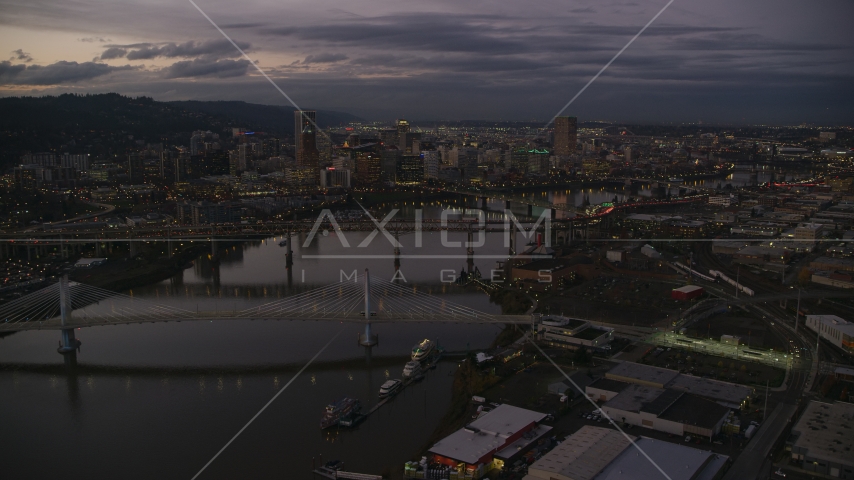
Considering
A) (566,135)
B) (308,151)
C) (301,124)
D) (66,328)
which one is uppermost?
(301,124)

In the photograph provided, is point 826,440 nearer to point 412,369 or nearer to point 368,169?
point 412,369

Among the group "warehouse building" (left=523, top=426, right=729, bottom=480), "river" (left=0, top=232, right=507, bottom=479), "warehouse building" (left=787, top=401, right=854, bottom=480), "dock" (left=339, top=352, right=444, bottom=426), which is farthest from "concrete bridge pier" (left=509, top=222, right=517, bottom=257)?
"warehouse building" (left=523, top=426, right=729, bottom=480)

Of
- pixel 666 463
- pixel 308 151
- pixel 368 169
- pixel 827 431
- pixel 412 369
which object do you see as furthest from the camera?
pixel 308 151

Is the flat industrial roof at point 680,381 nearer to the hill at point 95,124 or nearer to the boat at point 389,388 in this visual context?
the boat at point 389,388

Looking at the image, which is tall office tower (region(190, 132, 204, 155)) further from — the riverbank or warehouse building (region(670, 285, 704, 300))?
warehouse building (region(670, 285, 704, 300))

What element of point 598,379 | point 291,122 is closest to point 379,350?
point 598,379

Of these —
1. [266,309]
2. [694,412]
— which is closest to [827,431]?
[694,412]
